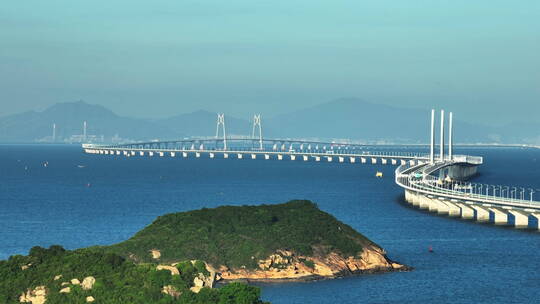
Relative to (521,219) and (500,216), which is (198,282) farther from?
(500,216)

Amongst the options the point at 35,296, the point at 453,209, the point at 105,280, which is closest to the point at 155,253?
the point at 105,280

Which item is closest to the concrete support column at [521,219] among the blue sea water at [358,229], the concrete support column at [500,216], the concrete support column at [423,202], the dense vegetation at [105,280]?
the blue sea water at [358,229]

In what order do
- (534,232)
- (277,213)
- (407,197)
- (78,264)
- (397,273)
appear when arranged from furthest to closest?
(407,197) → (534,232) → (277,213) → (397,273) → (78,264)

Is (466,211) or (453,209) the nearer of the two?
(466,211)

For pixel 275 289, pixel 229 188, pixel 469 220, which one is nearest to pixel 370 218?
pixel 469 220

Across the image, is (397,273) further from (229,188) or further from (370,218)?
(229,188)

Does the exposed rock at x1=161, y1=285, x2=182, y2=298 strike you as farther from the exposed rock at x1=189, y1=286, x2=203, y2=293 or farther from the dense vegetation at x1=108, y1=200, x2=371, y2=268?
the dense vegetation at x1=108, y1=200, x2=371, y2=268

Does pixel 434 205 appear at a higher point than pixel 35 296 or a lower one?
higher
